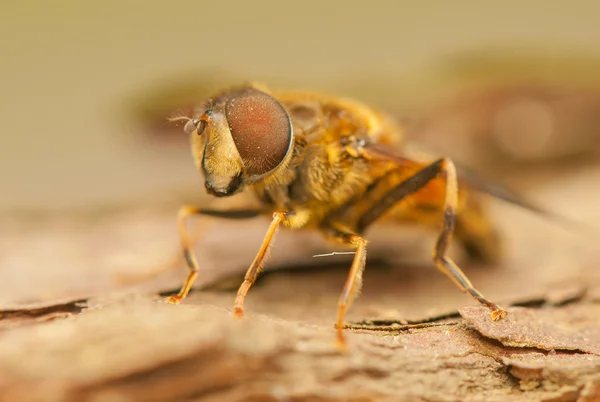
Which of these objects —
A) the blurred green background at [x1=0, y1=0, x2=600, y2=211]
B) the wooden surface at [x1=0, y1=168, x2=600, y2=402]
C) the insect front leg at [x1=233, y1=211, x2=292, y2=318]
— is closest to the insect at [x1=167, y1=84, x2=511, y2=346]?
the insect front leg at [x1=233, y1=211, x2=292, y2=318]

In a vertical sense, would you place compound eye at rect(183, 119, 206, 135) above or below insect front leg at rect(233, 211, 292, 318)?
above

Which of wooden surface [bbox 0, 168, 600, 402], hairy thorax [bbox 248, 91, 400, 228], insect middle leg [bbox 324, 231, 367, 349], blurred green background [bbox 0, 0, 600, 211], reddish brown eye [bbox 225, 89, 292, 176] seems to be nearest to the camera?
wooden surface [bbox 0, 168, 600, 402]

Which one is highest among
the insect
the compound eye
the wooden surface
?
the compound eye

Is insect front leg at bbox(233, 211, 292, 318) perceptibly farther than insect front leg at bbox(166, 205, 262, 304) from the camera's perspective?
No

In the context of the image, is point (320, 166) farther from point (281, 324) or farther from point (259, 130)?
point (281, 324)

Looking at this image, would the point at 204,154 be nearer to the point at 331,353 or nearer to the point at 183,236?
the point at 183,236

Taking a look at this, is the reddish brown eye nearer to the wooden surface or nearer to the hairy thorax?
the hairy thorax
